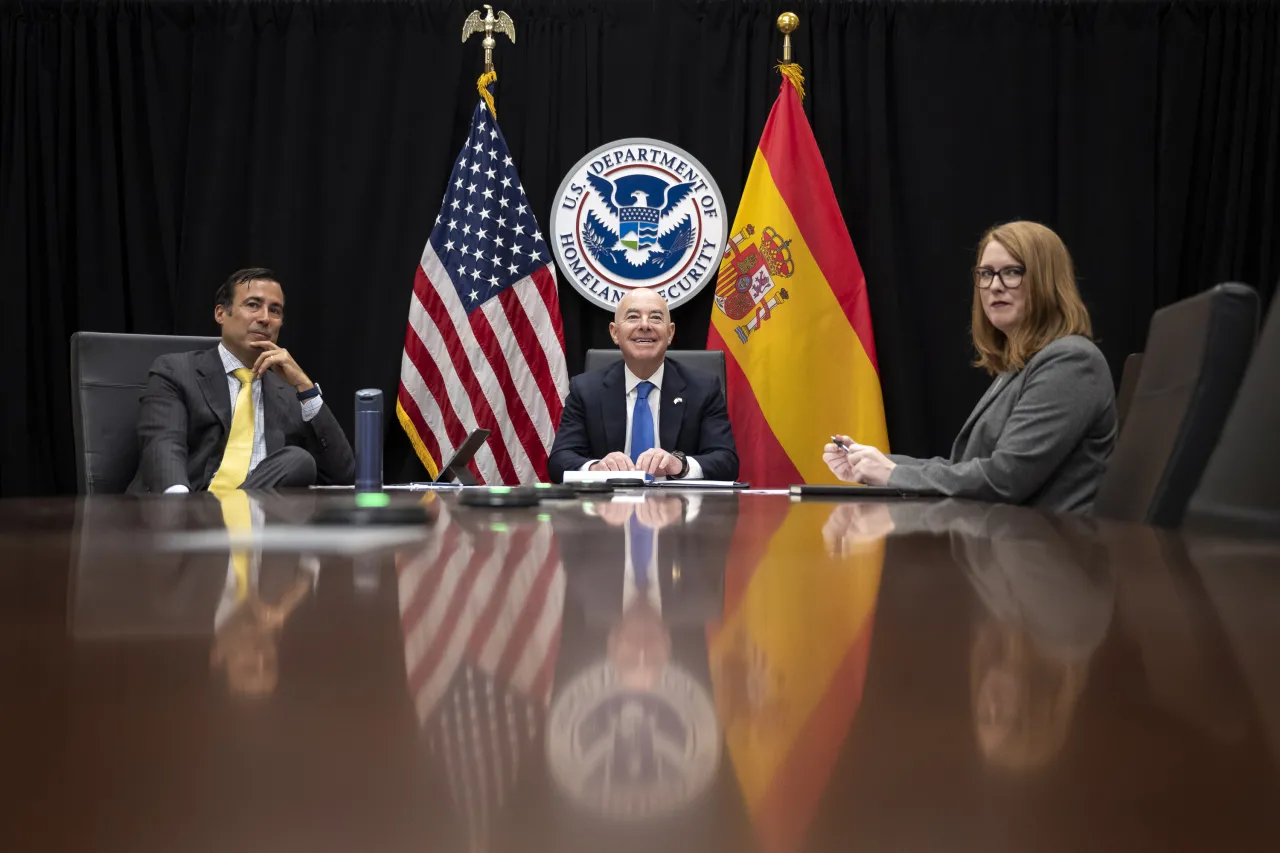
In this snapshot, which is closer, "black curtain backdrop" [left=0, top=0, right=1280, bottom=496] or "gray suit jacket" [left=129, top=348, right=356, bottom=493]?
"gray suit jacket" [left=129, top=348, right=356, bottom=493]

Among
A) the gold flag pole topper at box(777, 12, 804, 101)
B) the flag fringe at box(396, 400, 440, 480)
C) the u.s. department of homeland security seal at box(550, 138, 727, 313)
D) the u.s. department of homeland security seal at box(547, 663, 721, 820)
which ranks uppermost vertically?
the gold flag pole topper at box(777, 12, 804, 101)

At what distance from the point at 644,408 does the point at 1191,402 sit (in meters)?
1.92

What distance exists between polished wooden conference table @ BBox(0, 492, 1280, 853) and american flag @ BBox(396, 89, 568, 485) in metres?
3.47

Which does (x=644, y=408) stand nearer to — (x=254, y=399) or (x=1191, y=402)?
(x=254, y=399)

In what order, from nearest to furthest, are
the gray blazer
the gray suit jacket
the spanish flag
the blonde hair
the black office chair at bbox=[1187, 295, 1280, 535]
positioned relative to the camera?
the black office chair at bbox=[1187, 295, 1280, 535], the gray blazer, the blonde hair, the gray suit jacket, the spanish flag

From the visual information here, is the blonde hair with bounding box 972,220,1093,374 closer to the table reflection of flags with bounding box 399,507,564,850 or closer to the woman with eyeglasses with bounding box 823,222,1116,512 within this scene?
the woman with eyeglasses with bounding box 823,222,1116,512

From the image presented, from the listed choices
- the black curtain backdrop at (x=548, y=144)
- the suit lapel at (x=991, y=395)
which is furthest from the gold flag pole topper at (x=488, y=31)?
the suit lapel at (x=991, y=395)

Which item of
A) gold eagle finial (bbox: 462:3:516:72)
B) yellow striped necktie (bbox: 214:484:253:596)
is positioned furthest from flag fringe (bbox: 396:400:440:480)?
yellow striped necktie (bbox: 214:484:253:596)

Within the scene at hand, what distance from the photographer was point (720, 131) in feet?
14.1

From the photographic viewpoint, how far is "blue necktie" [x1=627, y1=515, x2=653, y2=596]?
50 cm

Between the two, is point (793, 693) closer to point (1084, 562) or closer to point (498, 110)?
point (1084, 562)

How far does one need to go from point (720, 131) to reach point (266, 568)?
4031 mm

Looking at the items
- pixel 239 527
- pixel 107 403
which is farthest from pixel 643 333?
pixel 239 527

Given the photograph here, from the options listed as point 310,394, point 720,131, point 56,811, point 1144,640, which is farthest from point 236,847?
point 720,131
